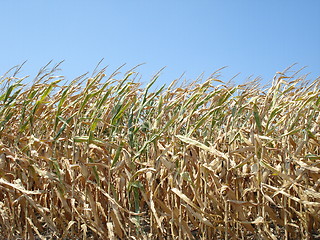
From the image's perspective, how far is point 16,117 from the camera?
4.12 metres

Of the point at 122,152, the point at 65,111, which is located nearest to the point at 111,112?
the point at 122,152

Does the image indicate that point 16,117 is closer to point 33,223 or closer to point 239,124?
point 33,223

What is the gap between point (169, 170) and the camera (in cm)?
310

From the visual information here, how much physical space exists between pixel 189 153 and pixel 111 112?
692 mm

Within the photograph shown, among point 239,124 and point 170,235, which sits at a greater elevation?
point 239,124

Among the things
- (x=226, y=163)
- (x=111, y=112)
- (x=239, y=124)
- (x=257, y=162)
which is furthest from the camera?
(x=239, y=124)

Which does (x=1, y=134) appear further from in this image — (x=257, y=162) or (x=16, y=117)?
(x=257, y=162)

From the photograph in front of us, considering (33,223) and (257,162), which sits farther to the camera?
(33,223)

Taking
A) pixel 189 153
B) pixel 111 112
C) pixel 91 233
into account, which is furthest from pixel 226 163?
pixel 91 233

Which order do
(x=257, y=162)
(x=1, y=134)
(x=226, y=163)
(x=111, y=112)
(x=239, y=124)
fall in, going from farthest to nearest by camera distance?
(x=239, y=124) < (x=1, y=134) < (x=111, y=112) < (x=226, y=163) < (x=257, y=162)

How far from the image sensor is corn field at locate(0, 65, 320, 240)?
3.02m

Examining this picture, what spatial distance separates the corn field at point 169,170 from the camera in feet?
9.89

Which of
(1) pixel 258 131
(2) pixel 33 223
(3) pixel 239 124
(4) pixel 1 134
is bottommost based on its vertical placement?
(2) pixel 33 223

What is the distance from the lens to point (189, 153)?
3.29 meters
